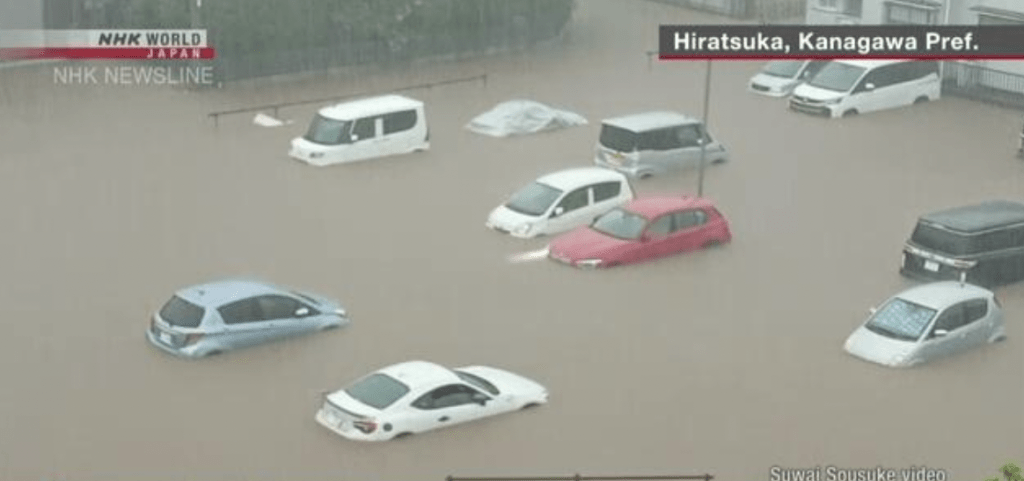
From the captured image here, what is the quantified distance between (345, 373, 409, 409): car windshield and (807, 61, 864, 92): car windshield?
14.6 meters

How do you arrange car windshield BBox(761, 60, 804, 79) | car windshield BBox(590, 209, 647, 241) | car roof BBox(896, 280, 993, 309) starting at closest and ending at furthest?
car roof BBox(896, 280, 993, 309) → car windshield BBox(590, 209, 647, 241) → car windshield BBox(761, 60, 804, 79)

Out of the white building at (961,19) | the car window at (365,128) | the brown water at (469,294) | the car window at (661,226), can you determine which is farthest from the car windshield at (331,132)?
the white building at (961,19)

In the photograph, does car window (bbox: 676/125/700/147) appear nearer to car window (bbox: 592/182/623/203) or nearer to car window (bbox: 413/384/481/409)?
car window (bbox: 592/182/623/203)

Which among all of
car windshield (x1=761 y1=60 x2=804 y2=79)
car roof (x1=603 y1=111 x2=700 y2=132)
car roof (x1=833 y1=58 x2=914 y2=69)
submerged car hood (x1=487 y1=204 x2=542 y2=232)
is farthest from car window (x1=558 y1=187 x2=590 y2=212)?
car windshield (x1=761 y1=60 x2=804 y2=79)

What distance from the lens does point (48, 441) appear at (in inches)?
602

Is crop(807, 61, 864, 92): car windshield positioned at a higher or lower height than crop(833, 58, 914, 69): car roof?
lower

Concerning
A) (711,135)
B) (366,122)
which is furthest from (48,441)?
(711,135)


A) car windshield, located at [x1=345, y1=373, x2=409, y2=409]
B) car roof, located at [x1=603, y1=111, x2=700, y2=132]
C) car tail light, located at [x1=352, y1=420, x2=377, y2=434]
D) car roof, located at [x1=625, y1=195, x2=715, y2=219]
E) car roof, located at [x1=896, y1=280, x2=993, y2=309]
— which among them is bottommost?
car tail light, located at [x1=352, y1=420, x2=377, y2=434]

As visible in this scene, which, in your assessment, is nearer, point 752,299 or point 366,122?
point 752,299

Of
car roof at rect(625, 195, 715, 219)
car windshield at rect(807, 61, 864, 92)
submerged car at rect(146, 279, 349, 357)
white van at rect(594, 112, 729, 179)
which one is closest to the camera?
submerged car at rect(146, 279, 349, 357)

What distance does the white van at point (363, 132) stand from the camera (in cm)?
2486

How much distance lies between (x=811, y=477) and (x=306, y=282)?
6.80m

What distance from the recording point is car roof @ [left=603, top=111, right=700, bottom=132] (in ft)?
81.0

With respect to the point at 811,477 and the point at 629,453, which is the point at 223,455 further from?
the point at 811,477
